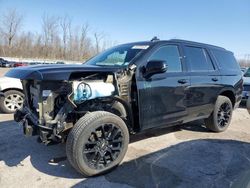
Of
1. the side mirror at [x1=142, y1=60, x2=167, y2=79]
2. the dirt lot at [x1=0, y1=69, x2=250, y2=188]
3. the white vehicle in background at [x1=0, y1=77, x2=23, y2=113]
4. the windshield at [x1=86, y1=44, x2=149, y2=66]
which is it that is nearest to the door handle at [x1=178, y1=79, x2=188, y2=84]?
the side mirror at [x1=142, y1=60, x2=167, y2=79]

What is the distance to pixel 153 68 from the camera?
13.0ft

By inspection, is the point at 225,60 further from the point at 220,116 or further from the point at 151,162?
the point at 151,162

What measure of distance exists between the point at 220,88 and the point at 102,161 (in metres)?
→ 3.26

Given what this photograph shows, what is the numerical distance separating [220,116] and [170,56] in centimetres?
225

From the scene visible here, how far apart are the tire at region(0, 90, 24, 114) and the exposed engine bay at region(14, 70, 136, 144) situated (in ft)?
12.1

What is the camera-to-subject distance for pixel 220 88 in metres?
5.62

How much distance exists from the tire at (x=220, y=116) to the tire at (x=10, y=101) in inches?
203

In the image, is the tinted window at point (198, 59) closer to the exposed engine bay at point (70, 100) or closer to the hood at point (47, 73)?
the exposed engine bay at point (70, 100)

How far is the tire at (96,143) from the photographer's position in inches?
132

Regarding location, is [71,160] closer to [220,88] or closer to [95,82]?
[95,82]

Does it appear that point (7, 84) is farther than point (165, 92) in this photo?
Yes

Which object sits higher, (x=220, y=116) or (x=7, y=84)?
(x=7, y=84)

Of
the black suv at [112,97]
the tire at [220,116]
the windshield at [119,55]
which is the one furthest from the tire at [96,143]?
the tire at [220,116]

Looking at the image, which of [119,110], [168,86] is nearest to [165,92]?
[168,86]
